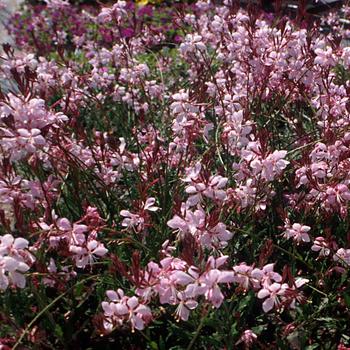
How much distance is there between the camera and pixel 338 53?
2.66m

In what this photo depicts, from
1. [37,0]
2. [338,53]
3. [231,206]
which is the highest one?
[338,53]

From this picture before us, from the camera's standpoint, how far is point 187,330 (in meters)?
2.19

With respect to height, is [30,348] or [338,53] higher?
[338,53]

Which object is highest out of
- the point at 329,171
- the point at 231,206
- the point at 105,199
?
the point at 329,171

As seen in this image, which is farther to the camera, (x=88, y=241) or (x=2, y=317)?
(x=2, y=317)

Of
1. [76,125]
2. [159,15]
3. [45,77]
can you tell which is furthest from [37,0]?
[76,125]

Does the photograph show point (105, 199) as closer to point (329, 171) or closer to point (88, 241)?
point (88, 241)

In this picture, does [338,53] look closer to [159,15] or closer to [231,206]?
[231,206]

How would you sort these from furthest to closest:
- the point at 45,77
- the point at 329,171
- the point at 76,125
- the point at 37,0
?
the point at 37,0 < the point at 45,77 < the point at 76,125 < the point at 329,171

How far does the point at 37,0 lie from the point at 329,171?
884 centimetres

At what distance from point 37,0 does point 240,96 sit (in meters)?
8.19

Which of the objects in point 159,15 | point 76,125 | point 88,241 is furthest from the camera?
point 159,15

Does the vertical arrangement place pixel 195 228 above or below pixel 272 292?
above

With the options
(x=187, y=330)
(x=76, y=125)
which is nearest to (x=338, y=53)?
(x=76, y=125)
